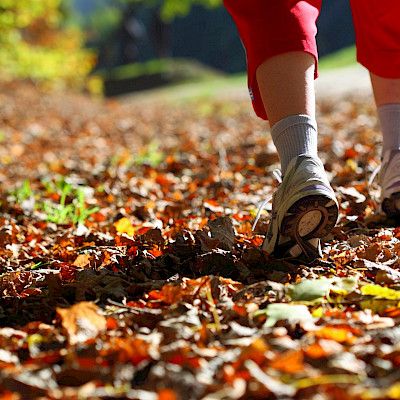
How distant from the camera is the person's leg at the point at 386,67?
95.0 inches

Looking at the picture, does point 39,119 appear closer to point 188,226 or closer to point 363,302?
point 188,226

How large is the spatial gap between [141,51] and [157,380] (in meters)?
76.1

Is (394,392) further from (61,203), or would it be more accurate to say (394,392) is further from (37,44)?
(37,44)

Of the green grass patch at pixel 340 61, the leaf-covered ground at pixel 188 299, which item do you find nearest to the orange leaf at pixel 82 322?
the leaf-covered ground at pixel 188 299

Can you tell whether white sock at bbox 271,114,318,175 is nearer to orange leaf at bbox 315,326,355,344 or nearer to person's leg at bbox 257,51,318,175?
person's leg at bbox 257,51,318,175

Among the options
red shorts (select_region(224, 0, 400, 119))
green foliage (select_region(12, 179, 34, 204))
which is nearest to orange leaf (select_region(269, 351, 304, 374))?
red shorts (select_region(224, 0, 400, 119))

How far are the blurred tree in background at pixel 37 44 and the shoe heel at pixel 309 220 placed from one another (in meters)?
7.73

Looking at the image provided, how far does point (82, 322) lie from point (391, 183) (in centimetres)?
140

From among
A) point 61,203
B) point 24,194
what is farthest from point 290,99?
point 24,194

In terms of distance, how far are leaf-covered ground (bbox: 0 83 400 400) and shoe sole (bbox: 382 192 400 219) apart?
0.04 metres

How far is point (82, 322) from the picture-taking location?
1515 millimetres

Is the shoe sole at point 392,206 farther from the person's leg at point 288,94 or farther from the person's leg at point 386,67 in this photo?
the person's leg at point 288,94

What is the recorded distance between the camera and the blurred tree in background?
9.87 metres

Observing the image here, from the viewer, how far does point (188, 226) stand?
8.83 feet
